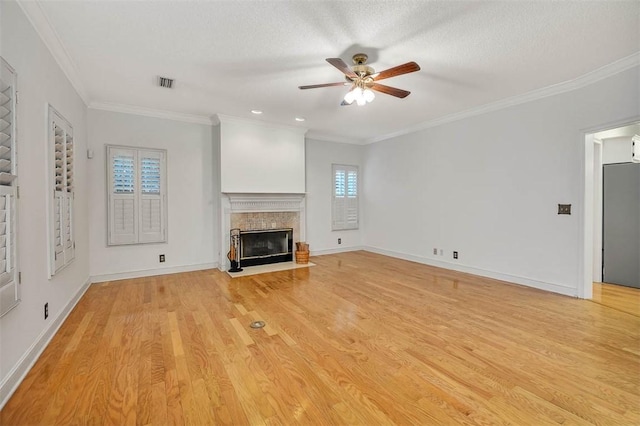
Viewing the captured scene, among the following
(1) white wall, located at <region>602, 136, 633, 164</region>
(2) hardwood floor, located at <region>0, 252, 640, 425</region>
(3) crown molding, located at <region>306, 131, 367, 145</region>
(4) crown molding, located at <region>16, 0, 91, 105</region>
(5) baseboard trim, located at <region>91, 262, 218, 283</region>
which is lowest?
(2) hardwood floor, located at <region>0, 252, 640, 425</region>

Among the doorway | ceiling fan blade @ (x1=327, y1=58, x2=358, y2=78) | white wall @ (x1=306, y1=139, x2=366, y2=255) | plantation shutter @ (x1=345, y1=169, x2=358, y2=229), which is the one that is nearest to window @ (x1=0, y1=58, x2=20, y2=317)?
ceiling fan blade @ (x1=327, y1=58, x2=358, y2=78)

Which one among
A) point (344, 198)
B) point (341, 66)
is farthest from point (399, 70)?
point (344, 198)

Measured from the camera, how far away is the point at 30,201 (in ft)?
7.24

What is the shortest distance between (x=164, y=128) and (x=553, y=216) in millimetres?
6194

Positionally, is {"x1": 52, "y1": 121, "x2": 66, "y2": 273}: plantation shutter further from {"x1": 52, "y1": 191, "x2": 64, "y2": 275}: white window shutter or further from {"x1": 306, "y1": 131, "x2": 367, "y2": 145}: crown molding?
{"x1": 306, "y1": 131, "x2": 367, "y2": 145}: crown molding

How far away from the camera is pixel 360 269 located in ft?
17.1

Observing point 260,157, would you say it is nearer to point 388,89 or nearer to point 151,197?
point 151,197

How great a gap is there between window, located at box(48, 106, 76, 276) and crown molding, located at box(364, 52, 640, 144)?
554 cm

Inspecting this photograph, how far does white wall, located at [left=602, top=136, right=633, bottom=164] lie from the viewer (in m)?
4.13

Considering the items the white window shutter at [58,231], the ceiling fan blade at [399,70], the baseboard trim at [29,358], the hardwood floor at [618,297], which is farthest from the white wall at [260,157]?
the hardwood floor at [618,297]

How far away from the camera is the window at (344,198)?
6.85 metres

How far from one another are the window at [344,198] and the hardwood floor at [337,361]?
10.6 feet

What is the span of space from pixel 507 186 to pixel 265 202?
166 inches

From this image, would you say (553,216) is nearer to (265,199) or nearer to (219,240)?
(265,199)
